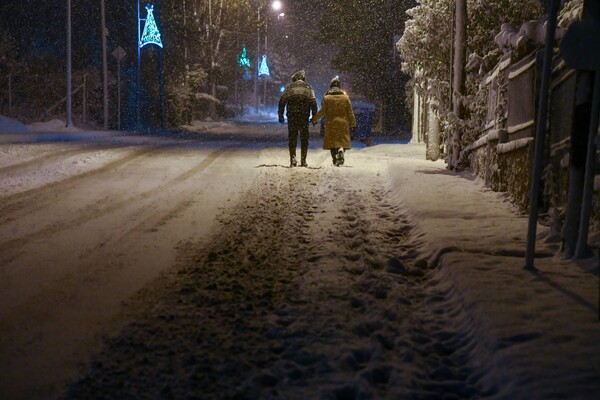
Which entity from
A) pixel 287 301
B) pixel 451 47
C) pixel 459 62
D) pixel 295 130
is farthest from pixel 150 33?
pixel 287 301

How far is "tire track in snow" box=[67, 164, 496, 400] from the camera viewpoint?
11.1 ft

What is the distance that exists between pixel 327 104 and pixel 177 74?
96.1 feet

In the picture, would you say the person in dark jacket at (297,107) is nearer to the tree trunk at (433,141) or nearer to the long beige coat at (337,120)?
the long beige coat at (337,120)

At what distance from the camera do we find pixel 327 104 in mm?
15500

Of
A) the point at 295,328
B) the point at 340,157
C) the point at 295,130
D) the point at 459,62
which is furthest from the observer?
the point at 340,157

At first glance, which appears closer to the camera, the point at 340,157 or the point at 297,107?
the point at 297,107

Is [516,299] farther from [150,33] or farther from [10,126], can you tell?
[150,33]

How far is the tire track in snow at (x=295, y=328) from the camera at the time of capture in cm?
339

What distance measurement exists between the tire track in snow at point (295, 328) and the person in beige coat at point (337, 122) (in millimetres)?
8255

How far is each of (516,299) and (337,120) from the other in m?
11.3

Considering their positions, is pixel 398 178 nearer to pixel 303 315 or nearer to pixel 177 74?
pixel 303 315

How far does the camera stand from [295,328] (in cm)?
418

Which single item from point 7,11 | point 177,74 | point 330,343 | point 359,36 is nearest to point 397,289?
point 330,343

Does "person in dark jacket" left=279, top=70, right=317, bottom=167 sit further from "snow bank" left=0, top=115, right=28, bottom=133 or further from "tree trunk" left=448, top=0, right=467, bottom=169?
"snow bank" left=0, top=115, right=28, bottom=133
